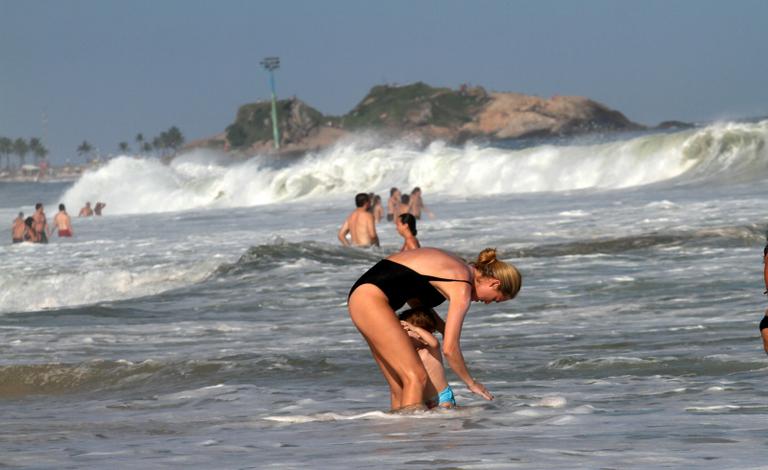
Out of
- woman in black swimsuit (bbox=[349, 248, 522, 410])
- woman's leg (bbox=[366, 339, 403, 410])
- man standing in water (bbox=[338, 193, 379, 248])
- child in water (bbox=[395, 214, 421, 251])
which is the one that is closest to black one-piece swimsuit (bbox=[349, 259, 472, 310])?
woman in black swimsuit (bbox=[349, 248, 522, 410])

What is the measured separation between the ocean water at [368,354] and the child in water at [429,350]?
13 cm

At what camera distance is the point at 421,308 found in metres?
7.29

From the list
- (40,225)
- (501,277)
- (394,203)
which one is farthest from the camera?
(40,225)

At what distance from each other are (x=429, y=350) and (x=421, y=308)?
25 centimetres

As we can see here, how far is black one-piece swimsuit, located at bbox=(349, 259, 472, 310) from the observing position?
707cm

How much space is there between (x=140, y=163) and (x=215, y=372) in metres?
60.1

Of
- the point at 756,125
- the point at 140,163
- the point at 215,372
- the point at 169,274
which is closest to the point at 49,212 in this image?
the point at 140,163

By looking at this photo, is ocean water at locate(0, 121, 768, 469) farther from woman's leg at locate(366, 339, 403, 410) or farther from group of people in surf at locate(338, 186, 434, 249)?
group of people in surf at locate(338, 186, 434, 249)

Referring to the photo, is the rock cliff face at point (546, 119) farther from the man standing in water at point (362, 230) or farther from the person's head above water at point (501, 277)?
the person's head above water at point (501, 277)

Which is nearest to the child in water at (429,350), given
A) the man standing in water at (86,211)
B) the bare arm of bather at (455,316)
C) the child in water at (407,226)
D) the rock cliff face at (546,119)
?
the bare arm of bather at (455,316)

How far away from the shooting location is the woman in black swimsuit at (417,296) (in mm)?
6824

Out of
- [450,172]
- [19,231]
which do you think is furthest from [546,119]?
[19,231]

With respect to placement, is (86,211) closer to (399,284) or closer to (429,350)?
(429,350)

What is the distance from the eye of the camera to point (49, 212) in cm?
6438
